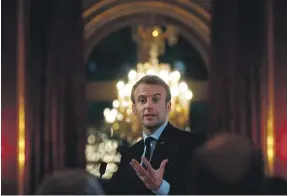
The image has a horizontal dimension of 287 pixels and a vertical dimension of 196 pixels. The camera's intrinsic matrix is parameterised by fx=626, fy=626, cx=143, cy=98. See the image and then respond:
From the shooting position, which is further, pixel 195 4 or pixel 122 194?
pixel 195 4

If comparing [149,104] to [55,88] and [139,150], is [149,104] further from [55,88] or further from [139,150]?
[55,88]

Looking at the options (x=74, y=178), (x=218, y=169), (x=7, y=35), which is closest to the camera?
(x=74, y=178)

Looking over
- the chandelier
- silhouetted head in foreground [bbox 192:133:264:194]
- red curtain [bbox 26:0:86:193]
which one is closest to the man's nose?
silhouetted head in foreground [bbox 192:133:264:194]

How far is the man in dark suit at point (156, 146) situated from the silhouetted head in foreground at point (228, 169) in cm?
30

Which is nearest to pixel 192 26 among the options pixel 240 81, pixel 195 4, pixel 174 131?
pixel 195 4

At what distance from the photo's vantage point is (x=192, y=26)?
5.12 meters

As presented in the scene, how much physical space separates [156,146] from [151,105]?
12 cm

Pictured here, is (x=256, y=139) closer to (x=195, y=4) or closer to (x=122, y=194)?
(x=195, y=4)

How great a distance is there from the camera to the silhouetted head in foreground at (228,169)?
3.85 feet

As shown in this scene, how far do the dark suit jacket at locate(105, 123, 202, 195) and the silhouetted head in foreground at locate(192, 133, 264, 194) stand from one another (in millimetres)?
325

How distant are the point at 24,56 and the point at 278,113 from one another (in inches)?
53.6

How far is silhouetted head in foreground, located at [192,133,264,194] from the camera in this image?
117 cm

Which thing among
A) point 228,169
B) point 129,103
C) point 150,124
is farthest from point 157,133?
point 129,103

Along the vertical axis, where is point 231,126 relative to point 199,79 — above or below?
below
